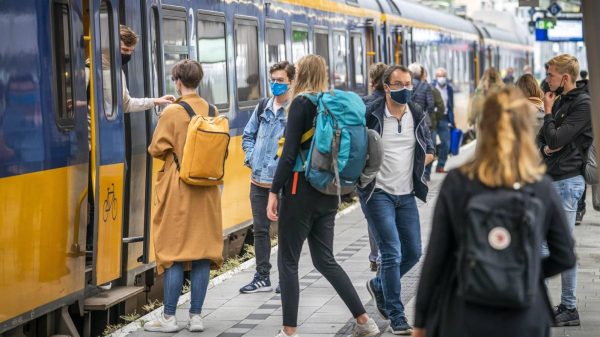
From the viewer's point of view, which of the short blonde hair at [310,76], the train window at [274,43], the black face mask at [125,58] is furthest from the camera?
the train window at [274,43]

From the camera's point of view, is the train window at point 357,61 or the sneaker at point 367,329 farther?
the train window at point 357,61

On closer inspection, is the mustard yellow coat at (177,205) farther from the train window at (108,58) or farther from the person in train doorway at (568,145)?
the person in train doorway at (568,145)

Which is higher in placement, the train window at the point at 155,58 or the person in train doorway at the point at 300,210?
the train window at the point at 155,58

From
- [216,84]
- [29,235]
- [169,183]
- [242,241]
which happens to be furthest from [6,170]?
[242,241]

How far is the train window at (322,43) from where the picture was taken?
18.7m

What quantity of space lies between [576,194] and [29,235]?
3625mm

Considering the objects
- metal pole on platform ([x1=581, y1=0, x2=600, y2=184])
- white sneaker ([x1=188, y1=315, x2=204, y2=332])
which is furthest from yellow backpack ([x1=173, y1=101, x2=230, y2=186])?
metal pole on platform ([x1=581, y1=0, x2=600, y2=184])

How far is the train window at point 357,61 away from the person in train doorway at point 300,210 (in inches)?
514

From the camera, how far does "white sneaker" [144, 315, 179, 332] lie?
9.25 meters

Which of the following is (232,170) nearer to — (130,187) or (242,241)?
(242,241)

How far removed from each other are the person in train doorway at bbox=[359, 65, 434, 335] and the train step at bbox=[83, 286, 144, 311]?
1.88 m

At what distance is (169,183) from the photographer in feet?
30.1

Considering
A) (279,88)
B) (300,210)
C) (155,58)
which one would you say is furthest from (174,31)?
(300,210)

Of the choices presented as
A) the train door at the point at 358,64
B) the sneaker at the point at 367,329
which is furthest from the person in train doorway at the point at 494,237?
the train door at the point at 358,64
